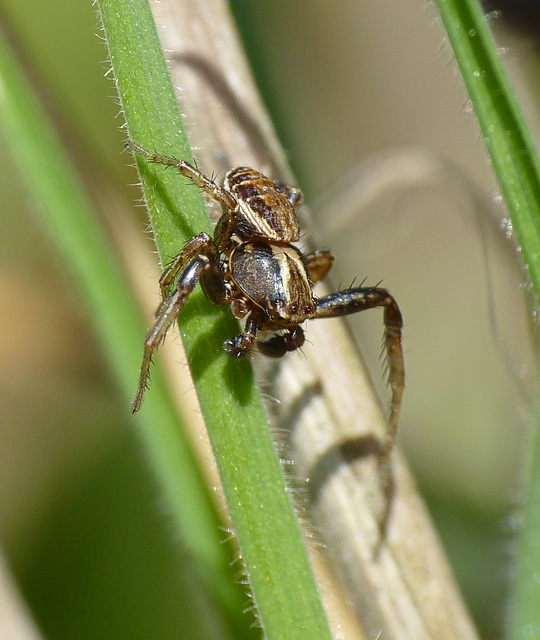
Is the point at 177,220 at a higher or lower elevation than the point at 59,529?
higher

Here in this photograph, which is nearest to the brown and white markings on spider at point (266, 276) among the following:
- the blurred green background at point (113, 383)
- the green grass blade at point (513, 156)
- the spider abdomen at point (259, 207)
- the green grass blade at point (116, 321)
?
the spider abdomen at point (259, 207)

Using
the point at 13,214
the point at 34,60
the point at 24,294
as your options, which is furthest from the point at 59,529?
the point at 34,60

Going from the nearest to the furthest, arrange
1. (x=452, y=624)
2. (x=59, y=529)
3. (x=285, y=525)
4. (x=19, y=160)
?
(x=285, y=525) < (x=19, y=160) < (x=452, y=624) < (x=59, y=529)

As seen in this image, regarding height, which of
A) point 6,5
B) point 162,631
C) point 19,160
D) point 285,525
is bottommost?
point 162,631

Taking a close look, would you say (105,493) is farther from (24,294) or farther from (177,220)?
(177,220)

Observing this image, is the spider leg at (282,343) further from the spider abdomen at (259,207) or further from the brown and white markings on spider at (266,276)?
the spider abdomen at (259,207)

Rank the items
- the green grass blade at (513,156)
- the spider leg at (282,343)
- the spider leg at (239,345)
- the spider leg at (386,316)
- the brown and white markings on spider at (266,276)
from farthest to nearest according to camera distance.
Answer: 1. the spider leg at (386,316)
2. the spider leg at (282,343)
3. the brown and white markings on spider at (266,276)
4. the spider leg at (239,345)
5. the green grass blade at (513,156)

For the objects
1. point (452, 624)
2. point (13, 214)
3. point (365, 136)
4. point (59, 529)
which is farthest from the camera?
point (365, 136)
